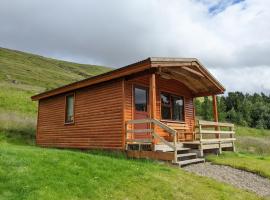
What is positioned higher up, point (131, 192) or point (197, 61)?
point (197, 61)

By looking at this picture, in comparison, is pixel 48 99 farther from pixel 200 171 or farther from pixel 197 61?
pixel 200 171

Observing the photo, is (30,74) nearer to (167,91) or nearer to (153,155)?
(167,91)

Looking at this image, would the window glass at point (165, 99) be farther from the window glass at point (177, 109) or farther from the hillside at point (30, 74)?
the hillside at point (30, 74)

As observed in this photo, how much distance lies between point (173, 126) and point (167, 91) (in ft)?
6.23

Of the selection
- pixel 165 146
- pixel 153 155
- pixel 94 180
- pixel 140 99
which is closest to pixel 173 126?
pixel 140 99

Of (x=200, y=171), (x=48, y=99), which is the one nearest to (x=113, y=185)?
(x=200, y=171)

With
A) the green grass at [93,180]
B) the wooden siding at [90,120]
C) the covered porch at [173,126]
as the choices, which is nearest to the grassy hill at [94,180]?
the green grass at [93,180]

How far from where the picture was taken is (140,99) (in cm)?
1449

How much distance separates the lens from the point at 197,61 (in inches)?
564

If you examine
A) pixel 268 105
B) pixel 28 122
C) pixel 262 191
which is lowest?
pixel 262 191

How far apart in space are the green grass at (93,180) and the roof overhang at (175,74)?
4.14 metres

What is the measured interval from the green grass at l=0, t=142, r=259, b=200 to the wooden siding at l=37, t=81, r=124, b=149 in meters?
3.57

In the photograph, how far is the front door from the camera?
14.2 m

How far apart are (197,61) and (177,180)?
692 cm
